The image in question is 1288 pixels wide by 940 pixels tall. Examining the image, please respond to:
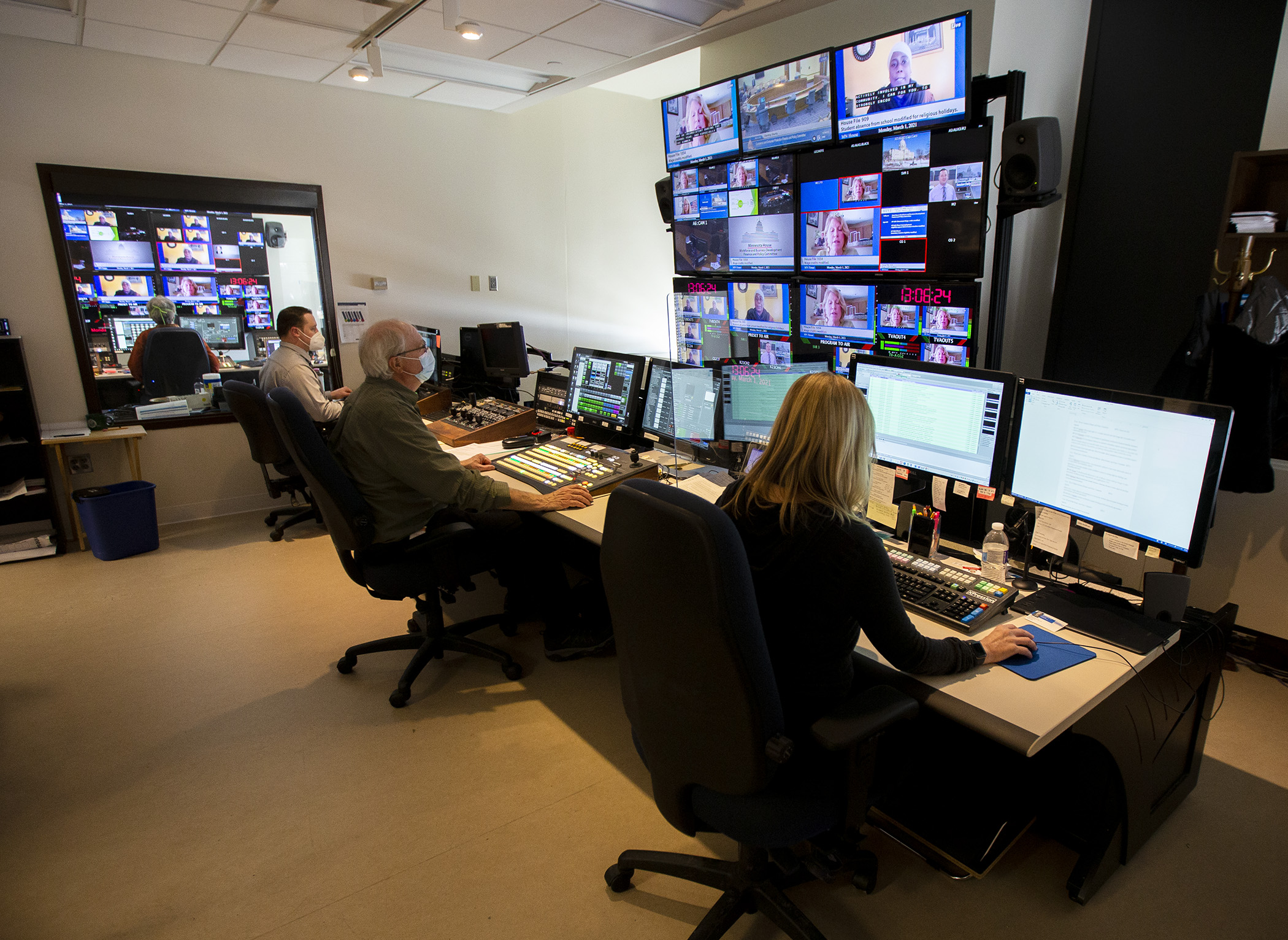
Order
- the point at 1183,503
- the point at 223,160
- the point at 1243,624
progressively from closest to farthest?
the point at 1183,503 → the point at 1243,624 → the point at 223,160

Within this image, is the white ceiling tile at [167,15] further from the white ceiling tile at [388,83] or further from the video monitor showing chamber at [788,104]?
the video monitor showing chamber at [788,104]

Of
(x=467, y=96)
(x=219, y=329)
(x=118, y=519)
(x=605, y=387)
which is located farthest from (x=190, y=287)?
(x=605, y=387)

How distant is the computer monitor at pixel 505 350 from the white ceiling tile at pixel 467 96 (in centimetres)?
194

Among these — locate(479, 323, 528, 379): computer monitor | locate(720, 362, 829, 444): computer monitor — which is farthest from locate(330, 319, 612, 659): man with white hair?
locate(479, 323, 528, 379): computer monitor

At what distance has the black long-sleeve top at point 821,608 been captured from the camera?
4.53ft

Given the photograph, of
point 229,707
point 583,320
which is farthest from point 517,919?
point 583,320

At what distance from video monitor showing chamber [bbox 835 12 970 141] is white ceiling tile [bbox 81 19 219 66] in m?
3.43

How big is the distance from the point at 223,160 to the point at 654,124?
3681mm

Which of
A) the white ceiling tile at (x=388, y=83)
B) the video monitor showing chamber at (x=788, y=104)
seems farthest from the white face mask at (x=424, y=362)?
the white ceiling tile at (x=388, y=83)

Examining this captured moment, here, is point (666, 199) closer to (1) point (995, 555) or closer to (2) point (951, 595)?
(1) point (995, 555)

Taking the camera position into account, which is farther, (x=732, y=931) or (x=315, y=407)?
(x=315, y=407)

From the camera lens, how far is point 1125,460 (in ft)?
5.37

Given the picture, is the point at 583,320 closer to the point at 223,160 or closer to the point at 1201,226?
the point at 223,160

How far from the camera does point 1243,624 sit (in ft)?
9.75
